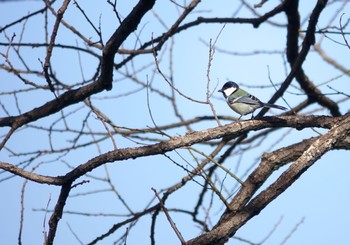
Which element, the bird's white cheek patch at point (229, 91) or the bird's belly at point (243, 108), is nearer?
the bird's belly at point (243, 108)

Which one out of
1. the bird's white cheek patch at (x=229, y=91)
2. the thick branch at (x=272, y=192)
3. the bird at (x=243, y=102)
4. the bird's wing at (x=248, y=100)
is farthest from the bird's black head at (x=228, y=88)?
the thick branch at (x=272, y=192)

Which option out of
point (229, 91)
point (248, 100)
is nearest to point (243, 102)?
point (248, 100)

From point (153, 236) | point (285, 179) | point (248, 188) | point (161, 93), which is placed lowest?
point (285, 179)

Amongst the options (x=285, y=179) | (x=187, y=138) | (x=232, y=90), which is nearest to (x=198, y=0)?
(x=232, y=90)

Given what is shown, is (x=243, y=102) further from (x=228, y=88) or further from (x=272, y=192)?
(x=272, y=192)

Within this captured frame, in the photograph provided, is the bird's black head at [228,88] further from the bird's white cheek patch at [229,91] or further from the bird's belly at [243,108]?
the bird's belly at [243,108]

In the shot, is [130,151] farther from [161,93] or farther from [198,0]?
[161,93]

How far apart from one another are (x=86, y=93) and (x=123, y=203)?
68.9 inches

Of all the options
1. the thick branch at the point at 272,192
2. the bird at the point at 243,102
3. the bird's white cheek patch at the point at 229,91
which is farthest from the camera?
the bird's white cheek patch at the point at 229,91

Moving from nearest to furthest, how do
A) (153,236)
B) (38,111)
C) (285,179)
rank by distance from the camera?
1. (285,179)
2. (38,111)
3. (153,236)

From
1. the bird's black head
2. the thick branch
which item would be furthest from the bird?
the thick branch

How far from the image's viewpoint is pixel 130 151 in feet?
11.9

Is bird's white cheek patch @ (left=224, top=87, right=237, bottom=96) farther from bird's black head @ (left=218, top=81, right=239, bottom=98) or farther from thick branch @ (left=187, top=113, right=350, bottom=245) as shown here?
thick branch @ (left=187, top=113, right=350, bottom=245)

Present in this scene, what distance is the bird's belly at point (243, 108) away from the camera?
5.39 m
